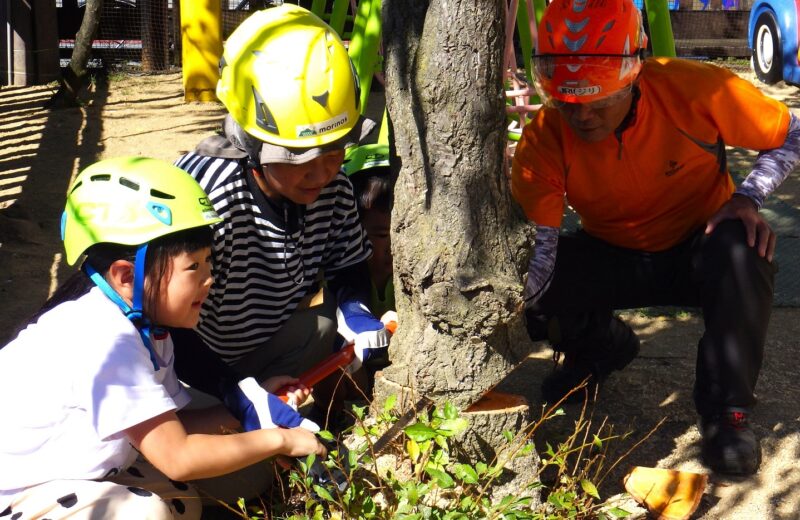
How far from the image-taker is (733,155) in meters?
7.32

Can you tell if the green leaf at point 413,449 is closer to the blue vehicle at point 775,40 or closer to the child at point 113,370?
the child at point 113,370

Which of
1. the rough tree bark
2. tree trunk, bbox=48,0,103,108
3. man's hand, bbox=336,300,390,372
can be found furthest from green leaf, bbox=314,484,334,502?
tree trunk, bbox=48,0,103,108

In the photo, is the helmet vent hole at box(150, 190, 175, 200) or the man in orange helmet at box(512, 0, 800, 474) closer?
the helmet vent hole at box(150, 190, 175, 200)

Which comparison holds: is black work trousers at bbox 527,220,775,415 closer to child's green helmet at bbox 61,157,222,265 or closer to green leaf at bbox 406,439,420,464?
green leaf at bbox 406,439,420,464

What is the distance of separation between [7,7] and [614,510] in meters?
8.95

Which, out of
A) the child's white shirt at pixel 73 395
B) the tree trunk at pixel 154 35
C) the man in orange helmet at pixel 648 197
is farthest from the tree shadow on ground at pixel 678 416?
the tree trunk at pixel 154 35

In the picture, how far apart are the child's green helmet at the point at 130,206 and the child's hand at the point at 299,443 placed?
1.84 feet

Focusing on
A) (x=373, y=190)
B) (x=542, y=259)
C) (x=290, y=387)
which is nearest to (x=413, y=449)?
(x=290, y=387)

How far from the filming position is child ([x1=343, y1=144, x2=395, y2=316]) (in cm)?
369

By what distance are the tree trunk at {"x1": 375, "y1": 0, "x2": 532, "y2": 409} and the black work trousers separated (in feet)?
2.54

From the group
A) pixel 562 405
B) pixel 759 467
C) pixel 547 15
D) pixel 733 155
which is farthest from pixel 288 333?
pixel 733 155

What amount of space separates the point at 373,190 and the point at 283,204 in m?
0.77

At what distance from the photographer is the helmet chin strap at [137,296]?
235 centimetres

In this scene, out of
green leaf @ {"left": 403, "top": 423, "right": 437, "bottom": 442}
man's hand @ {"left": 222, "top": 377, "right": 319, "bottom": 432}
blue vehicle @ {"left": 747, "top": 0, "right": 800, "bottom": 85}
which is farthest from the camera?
blue vehicle @ {"left": 747, "top": 0, "right": 800, "bottom": 85}
